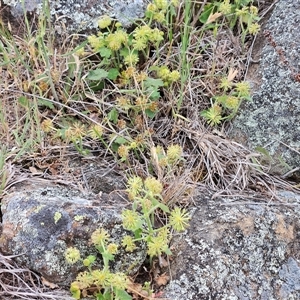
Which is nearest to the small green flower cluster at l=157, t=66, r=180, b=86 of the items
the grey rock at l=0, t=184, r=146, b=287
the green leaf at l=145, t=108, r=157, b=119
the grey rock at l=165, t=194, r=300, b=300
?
the green leaf at l=145, t=108, r=157, b=119

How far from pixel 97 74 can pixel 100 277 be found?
1028 mm

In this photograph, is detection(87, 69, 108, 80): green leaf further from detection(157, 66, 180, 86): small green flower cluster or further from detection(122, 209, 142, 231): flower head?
detection(122, 209, 142, 231): flower head

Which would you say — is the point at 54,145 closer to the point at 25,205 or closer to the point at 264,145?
the point at 25,205

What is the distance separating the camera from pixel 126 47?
2.24m

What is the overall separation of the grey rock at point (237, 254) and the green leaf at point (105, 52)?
0.80 meters

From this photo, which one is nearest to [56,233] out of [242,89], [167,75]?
[167,75]

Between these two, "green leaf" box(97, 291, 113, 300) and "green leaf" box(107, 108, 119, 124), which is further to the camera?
"green leaf" box(107, 108, 119, 124)

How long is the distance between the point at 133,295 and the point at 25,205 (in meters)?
0.51

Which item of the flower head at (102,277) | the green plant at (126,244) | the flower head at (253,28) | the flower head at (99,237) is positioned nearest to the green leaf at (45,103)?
the green plant at (126,244)

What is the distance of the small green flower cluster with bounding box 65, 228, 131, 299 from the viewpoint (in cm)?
152

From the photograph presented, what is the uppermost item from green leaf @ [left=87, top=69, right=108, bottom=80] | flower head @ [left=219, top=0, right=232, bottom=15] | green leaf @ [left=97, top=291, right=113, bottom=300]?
flower head @ [left=219, top=0, right=232, bottom=15]

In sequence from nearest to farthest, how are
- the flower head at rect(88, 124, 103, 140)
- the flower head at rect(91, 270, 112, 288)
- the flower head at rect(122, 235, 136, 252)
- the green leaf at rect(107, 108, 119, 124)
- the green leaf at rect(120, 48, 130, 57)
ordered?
the flower head at rect(91, 270, 112, 288), the flower head at rect(122, 235, 136, 252), the flower head at rect(88, 124, 103, 140), the green leaf at rect(107, 108, 119, 124), the green leaf at rect(120, 48, 130, 57)

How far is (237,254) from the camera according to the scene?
1.73 m

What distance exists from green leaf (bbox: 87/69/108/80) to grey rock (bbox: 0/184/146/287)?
2.23 feet
